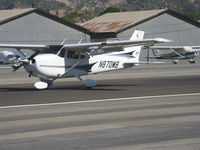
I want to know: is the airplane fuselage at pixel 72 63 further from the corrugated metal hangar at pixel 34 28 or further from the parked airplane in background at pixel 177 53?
the parked airplane in background at pixel 177 53

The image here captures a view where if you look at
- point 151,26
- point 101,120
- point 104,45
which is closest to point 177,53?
point 151,26

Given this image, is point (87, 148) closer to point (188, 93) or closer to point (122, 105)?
point (122, 105)

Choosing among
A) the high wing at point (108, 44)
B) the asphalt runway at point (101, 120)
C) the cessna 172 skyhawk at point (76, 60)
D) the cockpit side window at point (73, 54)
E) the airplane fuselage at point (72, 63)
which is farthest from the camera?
the cockpit side window at point (73, 54)

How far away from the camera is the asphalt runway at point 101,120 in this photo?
11367mm

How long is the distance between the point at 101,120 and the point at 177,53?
4870cm

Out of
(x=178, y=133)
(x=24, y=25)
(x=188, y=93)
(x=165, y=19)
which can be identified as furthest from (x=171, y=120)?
(x=165, y=19)

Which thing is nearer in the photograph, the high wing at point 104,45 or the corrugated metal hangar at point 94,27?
the high wing at point 104,45

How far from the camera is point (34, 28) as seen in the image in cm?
5962

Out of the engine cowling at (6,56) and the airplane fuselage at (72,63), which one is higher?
the airplane fuselage at (72,63)

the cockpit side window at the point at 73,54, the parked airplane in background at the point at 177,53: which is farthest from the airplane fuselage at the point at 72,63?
the parked airplane in background at the point at 177,53

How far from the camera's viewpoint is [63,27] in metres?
61.9

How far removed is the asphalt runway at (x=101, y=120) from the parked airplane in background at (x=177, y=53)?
125 ft

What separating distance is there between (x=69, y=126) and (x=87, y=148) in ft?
8.88

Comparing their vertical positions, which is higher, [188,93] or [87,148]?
[87,148]
